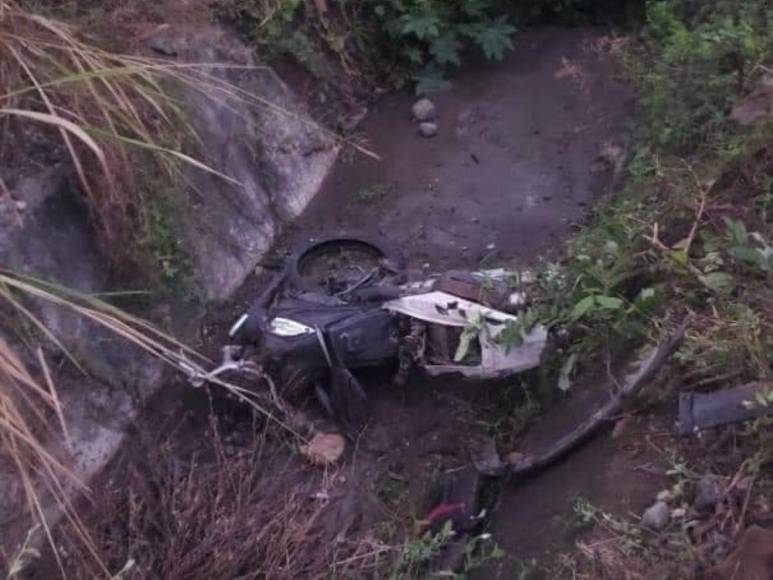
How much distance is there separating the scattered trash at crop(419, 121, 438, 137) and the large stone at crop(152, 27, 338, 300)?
379 millimetres

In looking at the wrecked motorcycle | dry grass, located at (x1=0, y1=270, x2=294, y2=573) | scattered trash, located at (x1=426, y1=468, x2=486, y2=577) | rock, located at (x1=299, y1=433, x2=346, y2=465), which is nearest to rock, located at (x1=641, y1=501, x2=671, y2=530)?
scattered trash, located at (x1=426, y1=468, x2=486, y2=577)

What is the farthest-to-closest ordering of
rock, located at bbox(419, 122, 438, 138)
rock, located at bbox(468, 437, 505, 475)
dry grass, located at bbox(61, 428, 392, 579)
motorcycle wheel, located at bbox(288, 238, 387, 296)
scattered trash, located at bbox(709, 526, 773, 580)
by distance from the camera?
rock, located at bbox(419, 122, 438, 138) < motorcycle wheel, located at bbox(288, 238, 387, 296) < rock, located at bbox(468, 437, 505, 475) < dry grass, located at bbox(61, 428, 392, 579) < scattered trash, located at bbox(709, 526, 773, 580)

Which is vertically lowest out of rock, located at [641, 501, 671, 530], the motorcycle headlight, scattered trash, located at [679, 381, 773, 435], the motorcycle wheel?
the motorcycle wheel

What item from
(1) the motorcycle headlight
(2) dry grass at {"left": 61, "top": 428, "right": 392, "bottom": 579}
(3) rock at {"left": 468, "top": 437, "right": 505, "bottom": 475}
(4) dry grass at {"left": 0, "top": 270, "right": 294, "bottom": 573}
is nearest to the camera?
(4) dry grass at {"left": 0, "top": 270, "right": 294, "bottom": 573}

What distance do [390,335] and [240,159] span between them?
3.92 ft

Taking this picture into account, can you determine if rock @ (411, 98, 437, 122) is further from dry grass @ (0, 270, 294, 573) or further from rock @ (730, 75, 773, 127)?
dry grass @ (0, 270, 294, 573)

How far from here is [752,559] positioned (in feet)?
8.40

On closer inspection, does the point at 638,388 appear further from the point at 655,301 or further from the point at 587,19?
the point at 587,19

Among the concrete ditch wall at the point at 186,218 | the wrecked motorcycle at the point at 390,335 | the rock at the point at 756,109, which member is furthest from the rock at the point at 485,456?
the rock at the point at 756,109

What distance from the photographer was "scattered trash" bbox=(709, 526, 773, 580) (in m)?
2.54

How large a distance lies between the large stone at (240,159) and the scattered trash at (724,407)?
1.93m

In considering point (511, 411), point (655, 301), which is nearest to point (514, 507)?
point (511, 411)

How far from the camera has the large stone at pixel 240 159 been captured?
14.4 ft

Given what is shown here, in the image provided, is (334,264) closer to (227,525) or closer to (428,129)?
(428,129)
